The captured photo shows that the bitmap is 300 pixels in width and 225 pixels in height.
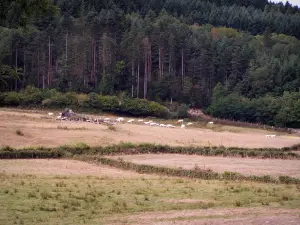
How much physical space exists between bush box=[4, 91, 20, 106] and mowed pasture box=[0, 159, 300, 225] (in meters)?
64.4

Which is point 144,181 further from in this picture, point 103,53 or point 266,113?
point 103,53

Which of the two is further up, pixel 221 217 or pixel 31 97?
pixel 221 217

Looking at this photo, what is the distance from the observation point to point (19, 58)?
116 meters

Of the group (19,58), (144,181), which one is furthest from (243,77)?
(144,181)

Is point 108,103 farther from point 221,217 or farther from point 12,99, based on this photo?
point 221,217

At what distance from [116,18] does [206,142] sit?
68.6m

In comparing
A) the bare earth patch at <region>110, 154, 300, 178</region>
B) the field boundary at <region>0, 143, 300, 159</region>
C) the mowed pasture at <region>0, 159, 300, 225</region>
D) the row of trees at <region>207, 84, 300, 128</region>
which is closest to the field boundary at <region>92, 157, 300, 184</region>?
the bare earth patch at <region>110, 154, 300, 178</region>

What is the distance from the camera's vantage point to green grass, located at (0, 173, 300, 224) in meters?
21.3

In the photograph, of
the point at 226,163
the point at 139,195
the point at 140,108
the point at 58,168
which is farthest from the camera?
the point at 140,108

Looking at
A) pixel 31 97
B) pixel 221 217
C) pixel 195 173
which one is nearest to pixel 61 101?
pixel 31 97

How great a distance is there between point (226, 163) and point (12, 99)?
60136mm

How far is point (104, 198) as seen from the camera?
84.2ft

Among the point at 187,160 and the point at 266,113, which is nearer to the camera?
the point at 187,160

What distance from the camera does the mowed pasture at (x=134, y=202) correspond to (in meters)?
20.1
